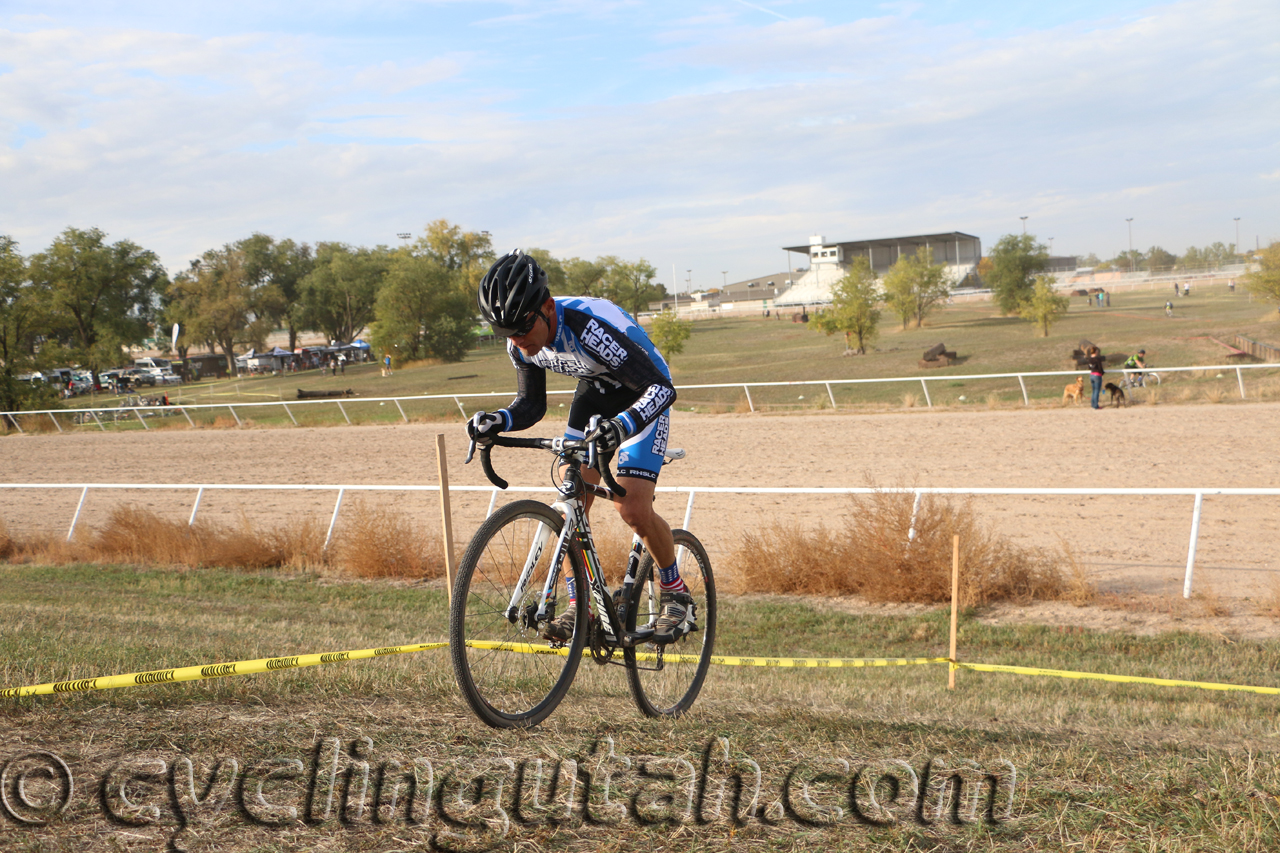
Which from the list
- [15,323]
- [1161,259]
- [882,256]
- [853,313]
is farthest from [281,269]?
[1161,259]

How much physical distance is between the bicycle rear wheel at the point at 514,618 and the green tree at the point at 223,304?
96497 millimetres

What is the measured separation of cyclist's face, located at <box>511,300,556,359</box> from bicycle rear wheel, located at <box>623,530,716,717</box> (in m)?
1.26

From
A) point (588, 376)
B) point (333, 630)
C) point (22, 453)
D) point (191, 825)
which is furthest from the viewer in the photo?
point (22, 453)

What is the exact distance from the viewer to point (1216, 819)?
9.30 feet

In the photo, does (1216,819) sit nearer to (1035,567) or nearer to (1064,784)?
(1064,784)

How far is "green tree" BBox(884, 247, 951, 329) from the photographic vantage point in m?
71.0

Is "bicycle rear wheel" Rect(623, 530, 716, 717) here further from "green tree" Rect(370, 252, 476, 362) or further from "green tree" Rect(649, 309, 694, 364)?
"green tree" Rect(370, 252, 476, 362)

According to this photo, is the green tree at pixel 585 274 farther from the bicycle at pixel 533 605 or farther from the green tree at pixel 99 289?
the bicycle at pixel 533 605

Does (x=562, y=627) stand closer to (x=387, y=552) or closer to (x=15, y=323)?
(x=387, y=552)

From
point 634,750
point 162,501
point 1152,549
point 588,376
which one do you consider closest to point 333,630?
point 588,376

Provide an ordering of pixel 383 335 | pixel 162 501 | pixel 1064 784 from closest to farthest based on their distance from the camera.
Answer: pixel 1064 784, pixel 162 501, pixel 383 335

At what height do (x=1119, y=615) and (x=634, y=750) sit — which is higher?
(x=634, y=750)

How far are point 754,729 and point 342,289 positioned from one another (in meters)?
102

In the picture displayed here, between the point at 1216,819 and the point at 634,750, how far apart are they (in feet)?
6.20
